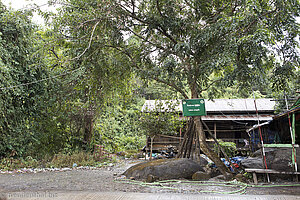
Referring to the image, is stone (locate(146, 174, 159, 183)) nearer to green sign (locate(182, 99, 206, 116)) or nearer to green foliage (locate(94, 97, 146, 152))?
green sign (locate(182, 99, 206, 116))

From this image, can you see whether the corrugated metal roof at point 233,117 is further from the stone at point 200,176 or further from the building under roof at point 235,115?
the stone at point 200,176

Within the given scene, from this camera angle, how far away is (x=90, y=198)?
4.37 meters

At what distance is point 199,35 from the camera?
7.20 meters

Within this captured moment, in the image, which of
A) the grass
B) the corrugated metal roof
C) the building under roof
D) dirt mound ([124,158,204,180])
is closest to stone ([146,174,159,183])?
dirt mound ([124,158,204,180])

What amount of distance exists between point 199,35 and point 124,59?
11.0 feet

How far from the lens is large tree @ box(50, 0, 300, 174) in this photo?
6055 mm

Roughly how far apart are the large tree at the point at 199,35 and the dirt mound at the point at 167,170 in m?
0.89

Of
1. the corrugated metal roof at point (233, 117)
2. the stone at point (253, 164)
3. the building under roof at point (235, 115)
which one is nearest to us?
the stone at point (253, 164)

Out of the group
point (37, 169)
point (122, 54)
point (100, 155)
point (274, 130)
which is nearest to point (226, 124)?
point (274, 130)

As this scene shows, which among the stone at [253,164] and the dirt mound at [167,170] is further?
the stone at [253,164]

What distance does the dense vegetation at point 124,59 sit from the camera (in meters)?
6.42

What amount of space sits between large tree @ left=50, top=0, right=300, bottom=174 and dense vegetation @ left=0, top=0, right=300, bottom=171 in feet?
0.10

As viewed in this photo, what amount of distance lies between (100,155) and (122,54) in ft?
19.2

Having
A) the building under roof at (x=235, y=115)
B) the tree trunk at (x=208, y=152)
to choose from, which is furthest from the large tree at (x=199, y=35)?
the building under roof at (x=235, y=115)
